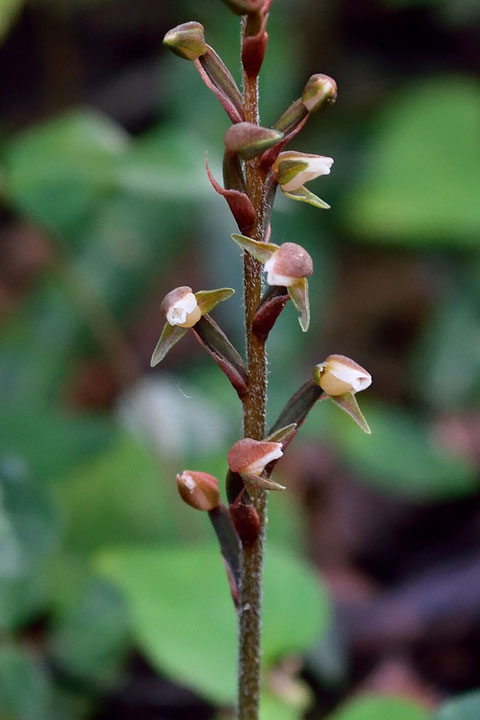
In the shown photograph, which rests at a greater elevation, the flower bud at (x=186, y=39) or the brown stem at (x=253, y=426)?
the flower bud at (x=186, y=39)

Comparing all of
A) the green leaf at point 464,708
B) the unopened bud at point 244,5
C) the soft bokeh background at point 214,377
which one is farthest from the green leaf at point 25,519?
the unopened bud at point 244,5

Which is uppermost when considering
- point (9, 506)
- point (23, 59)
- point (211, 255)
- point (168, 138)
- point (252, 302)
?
point (23, 59)

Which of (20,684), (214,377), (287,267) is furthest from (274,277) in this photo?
(214,377)

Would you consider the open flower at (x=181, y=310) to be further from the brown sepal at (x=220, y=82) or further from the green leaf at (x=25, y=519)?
the green leaf at (x=25, y=519)

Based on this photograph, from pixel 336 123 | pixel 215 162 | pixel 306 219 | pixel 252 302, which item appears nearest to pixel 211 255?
pixel 306 219

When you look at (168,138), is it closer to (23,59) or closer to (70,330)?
(70,330)
